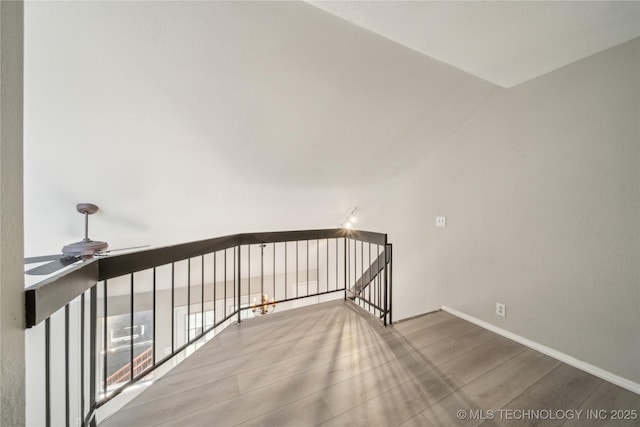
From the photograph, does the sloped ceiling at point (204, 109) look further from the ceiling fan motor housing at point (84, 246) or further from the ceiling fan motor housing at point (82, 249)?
the ceiling fan motor housing at point (82, 249)

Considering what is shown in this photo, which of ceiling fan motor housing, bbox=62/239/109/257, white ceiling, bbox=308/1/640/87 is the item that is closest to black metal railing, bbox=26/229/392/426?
ceiling fan motor housing, bbox=62/239/109/257

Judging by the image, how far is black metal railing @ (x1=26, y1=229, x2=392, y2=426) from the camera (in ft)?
3.23

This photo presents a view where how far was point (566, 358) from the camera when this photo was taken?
1.89 metres

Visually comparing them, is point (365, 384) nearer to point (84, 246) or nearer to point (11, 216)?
point (11, 216)

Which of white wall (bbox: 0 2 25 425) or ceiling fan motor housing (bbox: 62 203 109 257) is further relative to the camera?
ceiling fan motor housing (bbox: 62 203 109 257)

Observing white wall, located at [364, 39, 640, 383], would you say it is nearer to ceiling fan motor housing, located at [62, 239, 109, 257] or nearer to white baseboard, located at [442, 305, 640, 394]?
white baseboard, located at [442, 305, 640, 394]

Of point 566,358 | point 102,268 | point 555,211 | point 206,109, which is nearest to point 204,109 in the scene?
point 206,109

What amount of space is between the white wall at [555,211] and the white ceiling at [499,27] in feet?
0.82

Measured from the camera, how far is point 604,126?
1.70 metres

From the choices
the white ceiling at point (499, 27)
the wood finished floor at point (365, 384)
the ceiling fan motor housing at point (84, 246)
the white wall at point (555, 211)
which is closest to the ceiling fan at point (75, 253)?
the ceiling fan motor housing at point (84, 246)

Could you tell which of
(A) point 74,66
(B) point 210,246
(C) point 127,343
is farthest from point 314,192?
(C) point 127,343

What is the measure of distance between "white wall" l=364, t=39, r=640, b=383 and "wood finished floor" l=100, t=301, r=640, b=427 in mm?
337

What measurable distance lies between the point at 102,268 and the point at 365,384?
5.60 feet

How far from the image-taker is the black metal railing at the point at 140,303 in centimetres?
99
